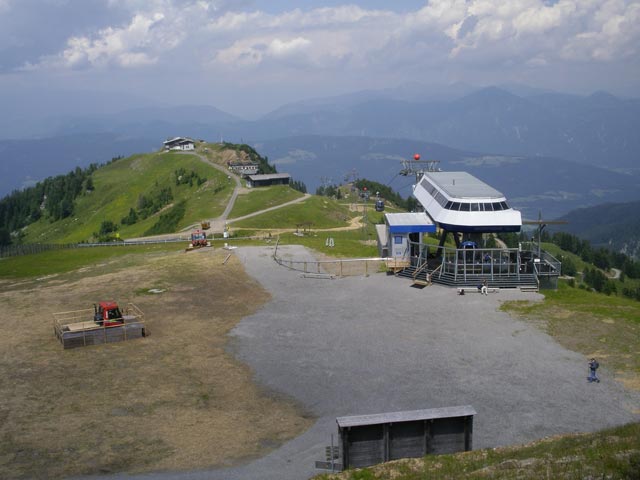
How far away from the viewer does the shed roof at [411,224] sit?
66.5 meters

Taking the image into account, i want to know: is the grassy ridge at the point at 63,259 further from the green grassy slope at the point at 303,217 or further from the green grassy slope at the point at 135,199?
the green grassy slope at the point at 135,199

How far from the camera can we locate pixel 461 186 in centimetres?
7075

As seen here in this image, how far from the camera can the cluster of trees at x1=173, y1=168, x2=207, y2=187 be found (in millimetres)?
157250

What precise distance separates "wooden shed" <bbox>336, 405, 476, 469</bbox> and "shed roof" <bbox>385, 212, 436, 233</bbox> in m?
41.8

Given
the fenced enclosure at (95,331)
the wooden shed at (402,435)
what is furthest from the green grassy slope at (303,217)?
the wooden shed at (402,435)

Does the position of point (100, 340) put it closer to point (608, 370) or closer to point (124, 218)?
point (608, 370)

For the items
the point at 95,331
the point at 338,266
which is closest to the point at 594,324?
the point at 338,266

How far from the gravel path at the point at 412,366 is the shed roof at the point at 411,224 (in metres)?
11.0

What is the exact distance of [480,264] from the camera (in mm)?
58844

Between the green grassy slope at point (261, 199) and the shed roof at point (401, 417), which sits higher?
the green grassy slope at point (261, 199)

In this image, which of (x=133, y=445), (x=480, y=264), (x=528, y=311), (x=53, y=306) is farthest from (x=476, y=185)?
(x=133, y=445)

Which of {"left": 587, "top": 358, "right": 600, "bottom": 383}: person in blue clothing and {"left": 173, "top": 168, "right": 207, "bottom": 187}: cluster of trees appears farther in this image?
{"left": 173, "top": 168, "right": 207, "bottom": 187}: cluster of trees

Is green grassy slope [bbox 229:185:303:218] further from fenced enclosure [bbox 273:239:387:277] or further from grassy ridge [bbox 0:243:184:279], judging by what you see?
fenced enclosure [bbox 273:239:387:277]

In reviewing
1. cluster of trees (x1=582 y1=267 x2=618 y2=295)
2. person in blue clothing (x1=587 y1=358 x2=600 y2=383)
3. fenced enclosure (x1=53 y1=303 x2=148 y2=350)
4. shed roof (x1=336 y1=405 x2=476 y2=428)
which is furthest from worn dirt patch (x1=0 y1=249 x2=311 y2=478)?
cluster of trees (x1=582 y1=267 x2=618 y2=295)
